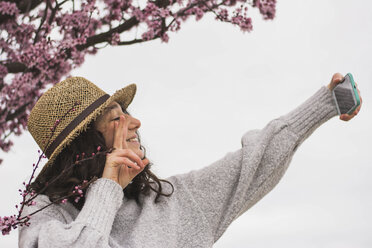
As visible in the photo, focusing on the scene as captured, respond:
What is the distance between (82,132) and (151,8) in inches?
100

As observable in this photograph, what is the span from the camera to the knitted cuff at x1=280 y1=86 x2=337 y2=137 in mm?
1944

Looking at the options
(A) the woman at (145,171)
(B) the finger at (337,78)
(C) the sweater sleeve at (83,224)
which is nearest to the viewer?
(C) the sweater sleeve at (83,224)

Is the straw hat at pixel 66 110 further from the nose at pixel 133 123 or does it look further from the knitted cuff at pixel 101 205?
the knitted cuff at pixel 101 205

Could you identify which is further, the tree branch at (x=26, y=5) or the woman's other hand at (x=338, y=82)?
the tree branch at (x=26, y=5)

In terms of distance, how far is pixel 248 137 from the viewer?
6.69 feet

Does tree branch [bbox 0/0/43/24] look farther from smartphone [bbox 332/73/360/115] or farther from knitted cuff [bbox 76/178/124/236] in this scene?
smartphone [bbox 332/73/360/115]

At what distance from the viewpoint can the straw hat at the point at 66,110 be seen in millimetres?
1862

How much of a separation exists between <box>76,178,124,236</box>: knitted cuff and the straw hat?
25cm

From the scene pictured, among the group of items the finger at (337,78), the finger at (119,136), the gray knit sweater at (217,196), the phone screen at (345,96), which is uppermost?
the finger at (337,78)

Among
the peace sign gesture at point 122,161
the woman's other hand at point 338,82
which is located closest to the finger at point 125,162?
the peace sign gesture at point 122,161

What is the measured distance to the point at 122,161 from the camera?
175cm

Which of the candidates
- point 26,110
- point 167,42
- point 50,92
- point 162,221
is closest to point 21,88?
point 26,110

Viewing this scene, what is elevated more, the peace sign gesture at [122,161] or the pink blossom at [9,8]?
the pink blossom at [9,8]

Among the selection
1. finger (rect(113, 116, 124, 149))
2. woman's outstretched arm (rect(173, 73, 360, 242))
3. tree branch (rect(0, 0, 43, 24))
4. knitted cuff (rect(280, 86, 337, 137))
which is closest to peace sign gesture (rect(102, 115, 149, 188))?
finger (rect(113, 116, 124, 149))
